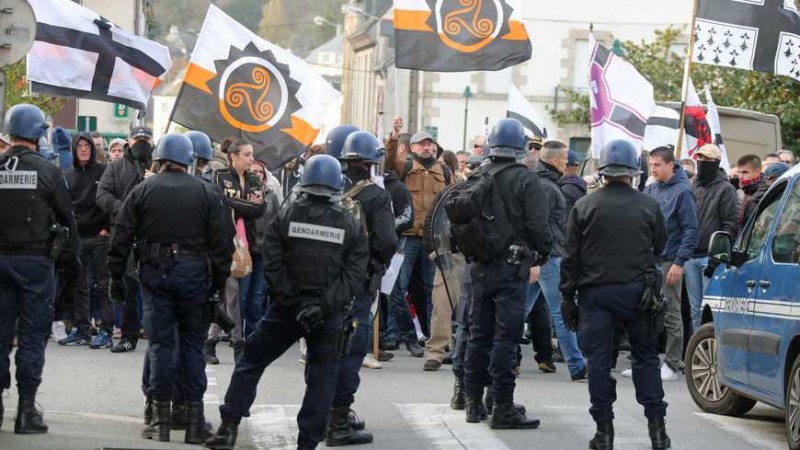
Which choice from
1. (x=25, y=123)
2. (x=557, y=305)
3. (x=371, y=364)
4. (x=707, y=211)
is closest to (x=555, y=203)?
(x=557, y=305)

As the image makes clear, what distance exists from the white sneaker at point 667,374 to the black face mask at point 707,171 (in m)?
1.76

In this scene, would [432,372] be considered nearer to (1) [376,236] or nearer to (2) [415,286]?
(2) [415,286]

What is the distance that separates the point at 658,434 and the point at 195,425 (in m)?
2.94

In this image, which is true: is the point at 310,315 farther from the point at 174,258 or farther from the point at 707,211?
the point at 707,211

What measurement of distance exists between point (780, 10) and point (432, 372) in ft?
21.6

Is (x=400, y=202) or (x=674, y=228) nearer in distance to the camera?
(x=674, y=228)

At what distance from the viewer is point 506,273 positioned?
412 inches

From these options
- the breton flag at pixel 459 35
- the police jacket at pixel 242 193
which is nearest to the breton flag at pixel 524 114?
the breton flag at pixel 459 35

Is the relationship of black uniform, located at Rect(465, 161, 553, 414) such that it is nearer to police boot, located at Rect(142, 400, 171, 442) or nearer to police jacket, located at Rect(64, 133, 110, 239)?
police boot, located at Rect(142, 400, 171, 442)

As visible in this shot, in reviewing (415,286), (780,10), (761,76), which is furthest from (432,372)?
(761,76)

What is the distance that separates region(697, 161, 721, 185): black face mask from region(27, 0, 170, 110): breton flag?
202 inches

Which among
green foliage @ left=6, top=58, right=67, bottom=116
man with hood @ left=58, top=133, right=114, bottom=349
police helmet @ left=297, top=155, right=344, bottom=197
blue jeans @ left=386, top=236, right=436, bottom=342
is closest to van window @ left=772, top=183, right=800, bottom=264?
police helmet @ left=297, top=155, right=344, bottom=197

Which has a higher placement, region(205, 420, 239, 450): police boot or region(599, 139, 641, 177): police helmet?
region(599, 139, 641, 177): police helmet

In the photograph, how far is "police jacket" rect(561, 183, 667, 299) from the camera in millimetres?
9766
